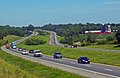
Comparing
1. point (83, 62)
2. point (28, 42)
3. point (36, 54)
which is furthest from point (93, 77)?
point (28, 42)

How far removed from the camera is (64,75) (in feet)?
119

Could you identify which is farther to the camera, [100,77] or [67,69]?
[67,69]

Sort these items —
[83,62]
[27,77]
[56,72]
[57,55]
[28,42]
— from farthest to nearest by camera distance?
[28,42], [57,55], [83,62], [56,72], [27,77]

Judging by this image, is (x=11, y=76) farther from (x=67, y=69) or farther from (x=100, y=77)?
(x=67, y=69)

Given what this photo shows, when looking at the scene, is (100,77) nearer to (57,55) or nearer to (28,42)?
(57,55)

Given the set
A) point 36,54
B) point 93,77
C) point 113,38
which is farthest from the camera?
point 113,38

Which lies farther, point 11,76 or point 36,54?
point 36,54

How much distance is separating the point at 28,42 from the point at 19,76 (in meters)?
153

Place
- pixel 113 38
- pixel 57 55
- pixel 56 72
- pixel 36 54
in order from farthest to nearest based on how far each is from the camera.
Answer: pixel 113 38 → pixel 36 54 → pixel 57 55 → pixel 56 72

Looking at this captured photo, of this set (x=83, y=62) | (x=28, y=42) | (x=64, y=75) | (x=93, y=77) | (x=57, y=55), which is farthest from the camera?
(x=28, y=42)

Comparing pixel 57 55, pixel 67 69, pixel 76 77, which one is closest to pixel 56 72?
pixel 67 69

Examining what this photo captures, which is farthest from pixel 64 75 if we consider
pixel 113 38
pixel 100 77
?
pixel 113 38

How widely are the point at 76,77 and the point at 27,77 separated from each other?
589 cm

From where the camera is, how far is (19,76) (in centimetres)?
2848
